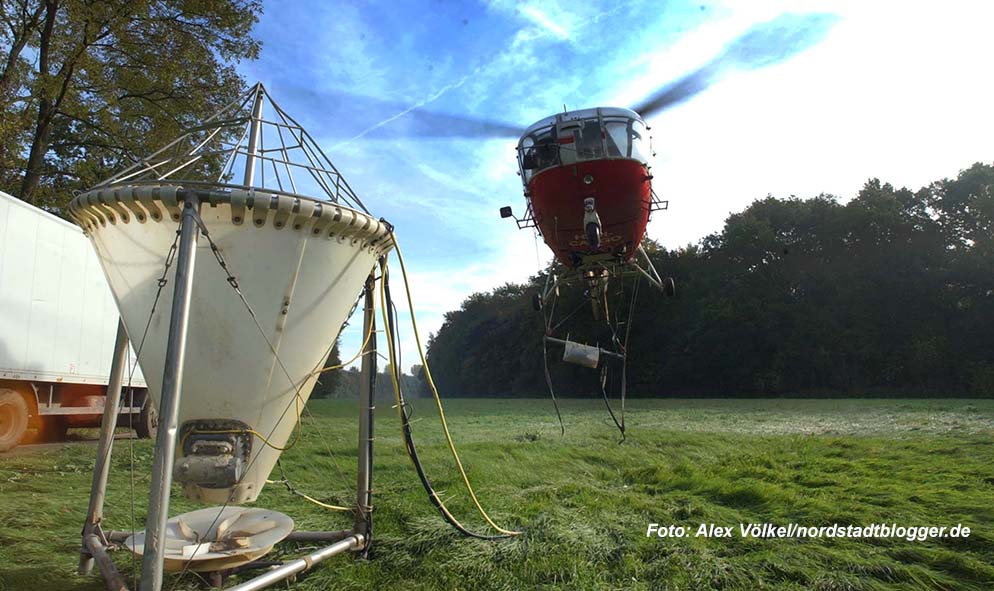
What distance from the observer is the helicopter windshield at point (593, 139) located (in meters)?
10.1

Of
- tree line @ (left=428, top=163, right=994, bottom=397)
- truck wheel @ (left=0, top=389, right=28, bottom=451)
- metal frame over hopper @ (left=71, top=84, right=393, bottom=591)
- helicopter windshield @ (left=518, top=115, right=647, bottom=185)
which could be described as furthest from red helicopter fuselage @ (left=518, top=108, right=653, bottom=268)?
tree line @ (left=428, top=163, right=994, bottom=397)

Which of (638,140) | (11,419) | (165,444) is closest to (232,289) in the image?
(165,444)

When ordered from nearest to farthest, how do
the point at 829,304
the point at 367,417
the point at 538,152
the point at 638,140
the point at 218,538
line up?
the point at 218,538 → the point at 367,417 → the point at 638,140 → the point at 538,152 → the point at 829,304

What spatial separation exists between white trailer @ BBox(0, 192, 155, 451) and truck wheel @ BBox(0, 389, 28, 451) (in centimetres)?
1

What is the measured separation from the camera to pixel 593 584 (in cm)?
445

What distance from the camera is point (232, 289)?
384 cm

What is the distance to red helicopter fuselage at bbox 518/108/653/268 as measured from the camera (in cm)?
1014

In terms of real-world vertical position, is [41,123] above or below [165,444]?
above

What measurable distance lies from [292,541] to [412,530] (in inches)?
42.4

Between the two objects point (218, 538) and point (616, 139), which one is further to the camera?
point (616, 139)

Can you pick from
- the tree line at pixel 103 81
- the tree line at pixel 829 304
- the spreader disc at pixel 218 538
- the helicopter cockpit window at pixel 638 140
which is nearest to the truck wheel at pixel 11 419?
the tree line at pixel 103 81

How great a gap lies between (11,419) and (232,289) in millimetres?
10150

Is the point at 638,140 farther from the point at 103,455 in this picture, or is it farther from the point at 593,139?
the point at 103,455

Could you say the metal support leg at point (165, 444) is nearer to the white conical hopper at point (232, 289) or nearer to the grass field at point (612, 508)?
the white conical hopper at point (232, 289)
